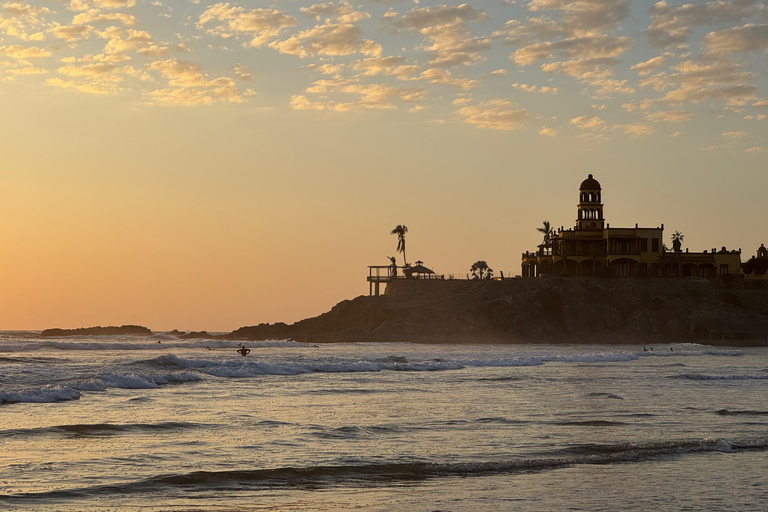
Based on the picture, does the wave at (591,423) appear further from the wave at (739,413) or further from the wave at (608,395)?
the wave at (608,395)

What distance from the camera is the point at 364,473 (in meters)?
16.4

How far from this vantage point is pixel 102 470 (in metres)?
16.2

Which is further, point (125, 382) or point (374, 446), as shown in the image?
point (125, 382)

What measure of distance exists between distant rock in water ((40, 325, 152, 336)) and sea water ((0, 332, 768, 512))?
11688 centimetres

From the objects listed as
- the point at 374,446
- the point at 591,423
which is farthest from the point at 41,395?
the point at 591,423

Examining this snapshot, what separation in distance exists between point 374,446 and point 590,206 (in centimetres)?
10091

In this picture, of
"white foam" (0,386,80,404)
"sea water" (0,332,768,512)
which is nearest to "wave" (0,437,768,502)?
"sea water" (0,332,768,512)

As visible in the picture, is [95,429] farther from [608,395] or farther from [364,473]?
[608,395]

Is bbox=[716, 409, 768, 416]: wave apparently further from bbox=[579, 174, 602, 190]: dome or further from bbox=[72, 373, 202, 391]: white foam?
bbox=[579, 174, 602, 190]: dome

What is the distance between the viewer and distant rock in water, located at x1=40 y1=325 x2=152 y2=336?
146 metres

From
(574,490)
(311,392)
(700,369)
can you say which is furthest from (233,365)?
(574,490)

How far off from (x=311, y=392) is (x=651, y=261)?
90.5 metres

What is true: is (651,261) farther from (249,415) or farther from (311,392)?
(249,415)

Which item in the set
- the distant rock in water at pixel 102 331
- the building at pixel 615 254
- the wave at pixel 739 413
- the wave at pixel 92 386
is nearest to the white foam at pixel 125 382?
the wave at pixel 92 386
